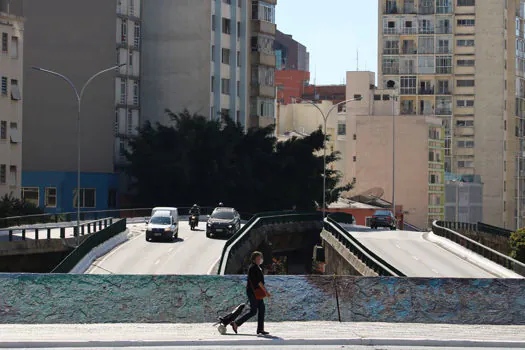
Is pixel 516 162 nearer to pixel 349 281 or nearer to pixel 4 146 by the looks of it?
pixel 4 146

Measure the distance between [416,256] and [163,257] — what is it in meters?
14.2

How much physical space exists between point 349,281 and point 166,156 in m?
70.2

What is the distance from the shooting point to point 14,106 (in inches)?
3155

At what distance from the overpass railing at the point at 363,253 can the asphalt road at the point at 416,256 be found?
2020 mm

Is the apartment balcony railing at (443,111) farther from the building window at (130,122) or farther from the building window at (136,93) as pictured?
the building window at (130,122)

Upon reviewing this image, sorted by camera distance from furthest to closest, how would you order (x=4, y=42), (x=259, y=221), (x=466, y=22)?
(x=466, y=22)
(x=4, y=42)
(x=259, y=221)

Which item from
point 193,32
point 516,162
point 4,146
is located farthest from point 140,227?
point 516,162

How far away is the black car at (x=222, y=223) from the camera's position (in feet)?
224

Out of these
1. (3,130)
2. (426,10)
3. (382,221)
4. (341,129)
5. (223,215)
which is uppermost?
(426,10)

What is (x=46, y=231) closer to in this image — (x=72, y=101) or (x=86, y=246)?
(x=86, y=246)

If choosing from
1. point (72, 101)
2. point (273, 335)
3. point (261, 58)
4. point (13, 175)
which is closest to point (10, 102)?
point (13, 175)

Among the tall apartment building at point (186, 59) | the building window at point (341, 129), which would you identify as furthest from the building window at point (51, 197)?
the building window at point (341, 129)

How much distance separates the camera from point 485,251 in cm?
5762

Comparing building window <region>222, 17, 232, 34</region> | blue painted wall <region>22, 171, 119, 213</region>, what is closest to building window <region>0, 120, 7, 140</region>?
blue painted wall <region>22, 171, 119, 213</region>
